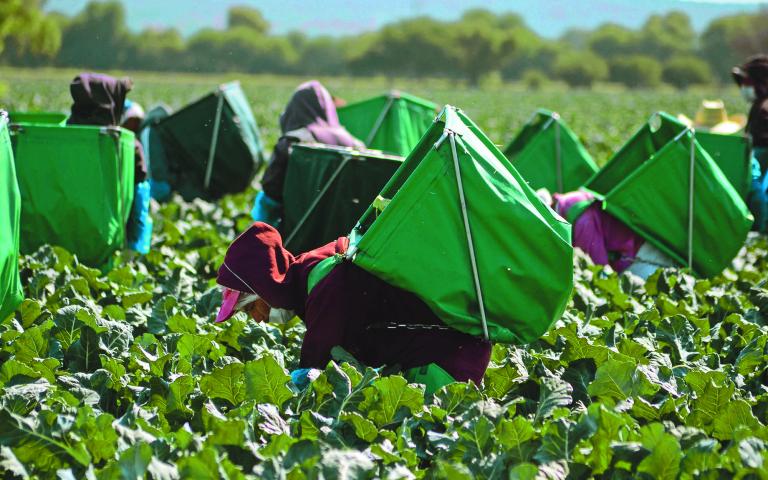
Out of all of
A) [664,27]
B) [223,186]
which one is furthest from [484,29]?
[223,186]

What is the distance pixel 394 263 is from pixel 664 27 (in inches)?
7654

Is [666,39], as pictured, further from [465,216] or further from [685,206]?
[465,216]

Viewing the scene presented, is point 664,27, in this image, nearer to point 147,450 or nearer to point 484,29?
point 484,29

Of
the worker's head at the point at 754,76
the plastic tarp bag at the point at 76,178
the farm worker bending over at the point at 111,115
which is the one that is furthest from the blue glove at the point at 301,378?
the worker's head at the point at 754,76

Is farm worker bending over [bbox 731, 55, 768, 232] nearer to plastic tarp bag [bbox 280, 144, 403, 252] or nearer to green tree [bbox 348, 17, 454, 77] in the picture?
plastic tarp bag [bbox 280, 144, 403, 252]

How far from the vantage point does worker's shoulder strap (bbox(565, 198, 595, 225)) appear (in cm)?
668

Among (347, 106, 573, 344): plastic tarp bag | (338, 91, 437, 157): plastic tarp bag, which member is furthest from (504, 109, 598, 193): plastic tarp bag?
(347, 106, 573, 344): plastic tarp bag

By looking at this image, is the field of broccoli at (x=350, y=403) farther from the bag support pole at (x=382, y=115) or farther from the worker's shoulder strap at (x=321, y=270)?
the bag support pole at (x=382, y=115)

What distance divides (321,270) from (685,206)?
345cm

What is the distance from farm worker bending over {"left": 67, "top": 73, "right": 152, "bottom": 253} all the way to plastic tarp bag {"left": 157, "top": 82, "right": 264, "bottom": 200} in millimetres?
2738

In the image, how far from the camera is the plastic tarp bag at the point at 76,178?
6.25m

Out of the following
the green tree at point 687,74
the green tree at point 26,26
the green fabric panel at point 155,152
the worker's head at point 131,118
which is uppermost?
the worker's head at point 131,118

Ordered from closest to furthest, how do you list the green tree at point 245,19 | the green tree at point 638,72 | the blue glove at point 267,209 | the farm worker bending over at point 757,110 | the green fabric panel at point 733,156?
the blue glove at point 267,209 → the green fabric panel at point 733,156 → the farm worker bending over at point 757,110 → the green tree at point 638,72 → the green tree at point 245,19

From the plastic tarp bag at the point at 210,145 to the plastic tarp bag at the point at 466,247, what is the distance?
6403mm
